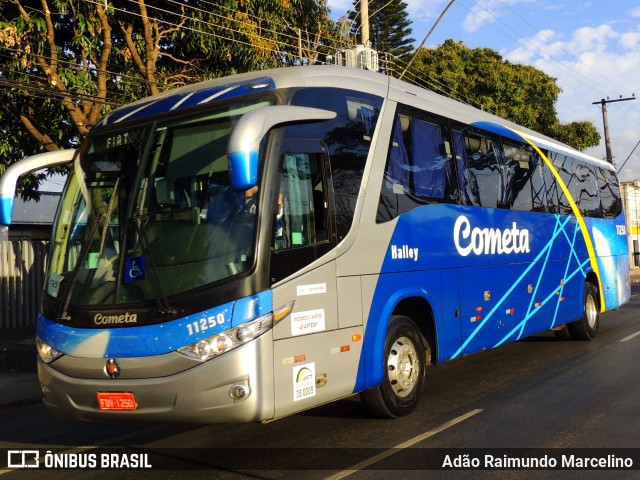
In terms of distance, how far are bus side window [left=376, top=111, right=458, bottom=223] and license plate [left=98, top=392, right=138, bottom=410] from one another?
2.95m

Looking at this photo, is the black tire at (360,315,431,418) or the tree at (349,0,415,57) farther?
the tree at (349,0,415,57)

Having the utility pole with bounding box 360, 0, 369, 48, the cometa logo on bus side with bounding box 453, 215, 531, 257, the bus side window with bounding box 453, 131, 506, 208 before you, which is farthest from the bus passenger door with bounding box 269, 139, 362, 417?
the utility pole with bounding box 360, 0, 369, 48

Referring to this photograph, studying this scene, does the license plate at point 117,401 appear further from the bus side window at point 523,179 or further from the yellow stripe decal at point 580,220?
the yellow stripe decal at point 580,220

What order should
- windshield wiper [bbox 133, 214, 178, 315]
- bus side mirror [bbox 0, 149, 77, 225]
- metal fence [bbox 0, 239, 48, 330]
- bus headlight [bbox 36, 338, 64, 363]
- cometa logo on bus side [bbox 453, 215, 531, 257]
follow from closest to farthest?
1. windshield wiper [bbox 133, 214, 178, 315]
2. bus headlight [bbox 36, 338, 64, 363]
3. bus side mirror [bbox 0, 149, 77, 225]
4. cometa logo on bus side [bbox 453, 215, 531, 257]
5. metal fence [bbox 0, 239, 48, 330]

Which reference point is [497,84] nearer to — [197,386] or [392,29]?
[392,29]

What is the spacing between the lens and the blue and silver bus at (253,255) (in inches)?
207

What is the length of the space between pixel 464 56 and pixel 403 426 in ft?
99.0

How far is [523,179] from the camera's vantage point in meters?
10.5

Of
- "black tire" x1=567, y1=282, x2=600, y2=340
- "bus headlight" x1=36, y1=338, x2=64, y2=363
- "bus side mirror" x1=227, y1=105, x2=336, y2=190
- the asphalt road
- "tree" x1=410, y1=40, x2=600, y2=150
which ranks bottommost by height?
the asphalt road

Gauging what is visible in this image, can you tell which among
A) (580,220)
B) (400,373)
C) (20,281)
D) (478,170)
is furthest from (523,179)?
(20,281)

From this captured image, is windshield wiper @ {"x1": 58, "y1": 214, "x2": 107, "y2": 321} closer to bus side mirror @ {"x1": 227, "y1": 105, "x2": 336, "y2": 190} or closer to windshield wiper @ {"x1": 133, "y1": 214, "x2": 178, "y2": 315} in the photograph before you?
windshield wiper @ {"x1": 133, "y1": 214, "x2": 178, "y2": 315}

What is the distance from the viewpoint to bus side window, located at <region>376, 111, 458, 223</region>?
715cm

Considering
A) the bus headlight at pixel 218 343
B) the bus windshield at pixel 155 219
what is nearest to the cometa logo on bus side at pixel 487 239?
the bus windshield at pixel 155 219

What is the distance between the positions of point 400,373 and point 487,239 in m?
2.74
